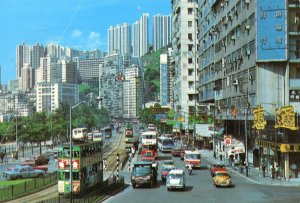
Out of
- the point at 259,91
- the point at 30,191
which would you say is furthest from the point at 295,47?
the point at 30,191

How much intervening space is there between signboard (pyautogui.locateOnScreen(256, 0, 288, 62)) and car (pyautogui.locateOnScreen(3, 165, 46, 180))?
94.4 feet

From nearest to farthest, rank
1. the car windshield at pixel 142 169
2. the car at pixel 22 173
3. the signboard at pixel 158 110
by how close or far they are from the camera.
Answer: the car windshield at pixel 142 169
the car at pixel 22 173
the signboard at pixel 158 110

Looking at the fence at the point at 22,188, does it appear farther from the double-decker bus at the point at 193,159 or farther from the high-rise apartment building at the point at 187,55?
the high-rise apartment building at the point at 187,55

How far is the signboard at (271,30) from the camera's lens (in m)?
57.1

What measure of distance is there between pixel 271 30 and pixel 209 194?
25138 mm

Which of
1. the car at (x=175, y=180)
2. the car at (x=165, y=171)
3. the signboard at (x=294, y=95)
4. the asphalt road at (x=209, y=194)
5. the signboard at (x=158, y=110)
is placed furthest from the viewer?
the signboard at (x=158, y=110)

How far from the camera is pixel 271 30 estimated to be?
57.9 meters

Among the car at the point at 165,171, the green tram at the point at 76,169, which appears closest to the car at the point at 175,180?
the car at the point at 165,171

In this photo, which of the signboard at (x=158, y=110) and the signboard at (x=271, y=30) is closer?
the signboard at (x=271, y=30)

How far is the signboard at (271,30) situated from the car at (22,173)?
2876 cm

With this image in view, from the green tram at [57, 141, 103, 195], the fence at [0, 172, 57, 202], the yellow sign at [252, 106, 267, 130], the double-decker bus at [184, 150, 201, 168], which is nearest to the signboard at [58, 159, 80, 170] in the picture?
the green tram at [57, 141, 103, 195]

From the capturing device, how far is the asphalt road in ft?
122

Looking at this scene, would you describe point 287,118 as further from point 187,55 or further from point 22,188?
point 187,55

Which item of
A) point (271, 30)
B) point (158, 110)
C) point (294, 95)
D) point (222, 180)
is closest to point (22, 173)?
point (222, 180)
